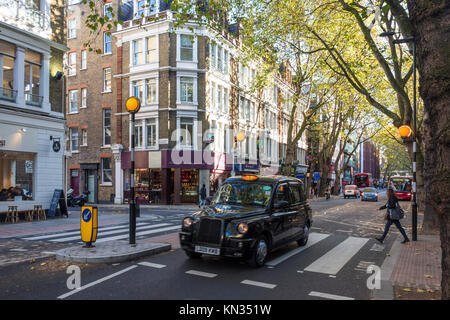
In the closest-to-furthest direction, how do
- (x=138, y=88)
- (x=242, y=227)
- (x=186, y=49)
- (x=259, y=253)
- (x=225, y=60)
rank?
(x=242, y=227), (x=259, y=253), (x=186, y=49), (x=138, y=88), (x=225, y=60)

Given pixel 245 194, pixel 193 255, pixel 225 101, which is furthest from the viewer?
pixel 225 101

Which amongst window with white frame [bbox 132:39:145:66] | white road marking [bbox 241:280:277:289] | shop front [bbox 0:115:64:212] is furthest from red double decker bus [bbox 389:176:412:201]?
white road marking [bbox 241:280:277:289]

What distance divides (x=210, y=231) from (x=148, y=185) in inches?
904

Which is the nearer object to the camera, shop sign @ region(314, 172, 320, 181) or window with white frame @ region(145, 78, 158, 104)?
window with white frame @ region(145, 78, 158, 104)

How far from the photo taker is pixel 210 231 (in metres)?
6.80

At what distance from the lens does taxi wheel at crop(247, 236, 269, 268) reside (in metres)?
6.78

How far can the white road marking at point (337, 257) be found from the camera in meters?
7.08

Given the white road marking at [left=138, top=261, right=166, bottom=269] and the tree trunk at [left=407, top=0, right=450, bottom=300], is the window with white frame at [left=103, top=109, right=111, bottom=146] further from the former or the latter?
the tree trunk at [left=407, top=0, right=450, bottom=300]

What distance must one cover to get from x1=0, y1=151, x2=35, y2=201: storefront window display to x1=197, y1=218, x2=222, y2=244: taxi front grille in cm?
1269

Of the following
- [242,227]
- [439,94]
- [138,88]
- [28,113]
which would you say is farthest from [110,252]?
[138,88]

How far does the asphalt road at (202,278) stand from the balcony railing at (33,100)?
453 inches

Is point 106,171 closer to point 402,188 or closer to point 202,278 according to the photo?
point 202,278

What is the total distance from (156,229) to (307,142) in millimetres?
48672
